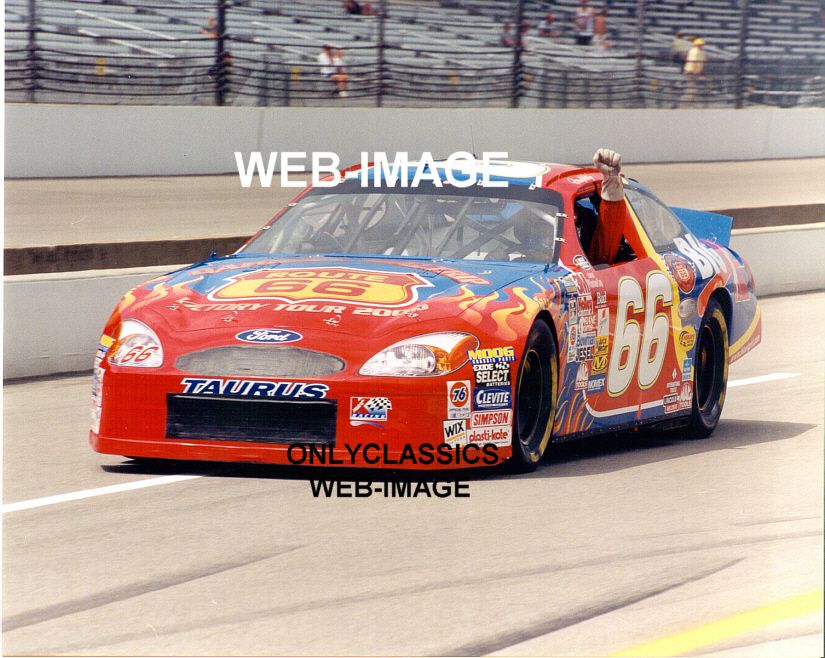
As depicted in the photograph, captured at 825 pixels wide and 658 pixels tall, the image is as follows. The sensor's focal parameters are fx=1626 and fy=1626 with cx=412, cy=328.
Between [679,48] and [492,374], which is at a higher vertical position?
[492,374]

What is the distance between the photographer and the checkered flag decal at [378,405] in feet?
19.7

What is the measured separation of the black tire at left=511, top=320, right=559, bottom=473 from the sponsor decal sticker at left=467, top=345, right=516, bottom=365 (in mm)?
147

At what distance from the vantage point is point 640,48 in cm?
2528

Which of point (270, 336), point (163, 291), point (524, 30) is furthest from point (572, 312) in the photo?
point (524, 30)

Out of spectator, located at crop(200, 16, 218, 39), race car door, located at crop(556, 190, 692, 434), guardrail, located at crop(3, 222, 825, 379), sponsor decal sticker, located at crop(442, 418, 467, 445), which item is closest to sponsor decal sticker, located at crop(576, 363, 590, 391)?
race car door, located at crop(556, 190, 692, 434)

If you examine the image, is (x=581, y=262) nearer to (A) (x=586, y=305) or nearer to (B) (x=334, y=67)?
(A) (x=586, y=305)

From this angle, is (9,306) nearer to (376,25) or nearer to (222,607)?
(222,607)

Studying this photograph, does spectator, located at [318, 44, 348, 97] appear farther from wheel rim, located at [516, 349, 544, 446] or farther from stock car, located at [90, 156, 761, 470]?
wheel rim, located at [516, 349, 544, 446]

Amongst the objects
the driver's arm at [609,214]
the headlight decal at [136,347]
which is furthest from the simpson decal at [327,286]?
the driver's arm at [609,214]

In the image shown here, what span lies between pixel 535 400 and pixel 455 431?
2.08ft

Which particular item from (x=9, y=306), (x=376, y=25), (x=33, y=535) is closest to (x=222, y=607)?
(x=33, y=535)

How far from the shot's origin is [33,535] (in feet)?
18.5

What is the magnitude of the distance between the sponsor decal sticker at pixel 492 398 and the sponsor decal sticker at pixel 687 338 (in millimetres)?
1859

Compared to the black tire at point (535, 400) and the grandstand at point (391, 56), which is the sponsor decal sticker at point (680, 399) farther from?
the grandstand at point (391, 56)
